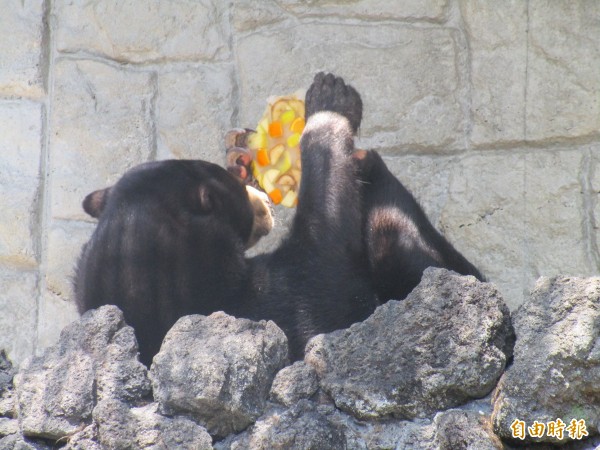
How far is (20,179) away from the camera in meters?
6.05

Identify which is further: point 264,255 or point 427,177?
point 427,177

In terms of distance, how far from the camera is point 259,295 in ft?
15.0

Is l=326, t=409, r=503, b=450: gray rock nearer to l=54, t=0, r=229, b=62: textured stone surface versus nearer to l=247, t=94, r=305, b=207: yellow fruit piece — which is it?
l=247, t=94, r=305, b=207: yellow fruit piece

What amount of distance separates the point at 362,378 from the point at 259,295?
1.53 metres

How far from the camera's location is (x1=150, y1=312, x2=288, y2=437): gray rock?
318cm

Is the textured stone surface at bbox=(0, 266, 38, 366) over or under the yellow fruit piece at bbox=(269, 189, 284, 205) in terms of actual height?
under

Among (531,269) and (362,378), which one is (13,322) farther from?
(362,378)

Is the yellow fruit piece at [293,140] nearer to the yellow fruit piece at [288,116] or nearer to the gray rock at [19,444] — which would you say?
the yellow fruit piece at [288,116]

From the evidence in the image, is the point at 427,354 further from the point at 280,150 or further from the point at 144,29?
the point at 144,29

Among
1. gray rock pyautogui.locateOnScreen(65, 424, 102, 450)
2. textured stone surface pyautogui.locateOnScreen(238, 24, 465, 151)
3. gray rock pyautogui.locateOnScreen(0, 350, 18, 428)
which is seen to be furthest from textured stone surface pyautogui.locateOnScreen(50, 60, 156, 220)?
gray rock pyautogui.locateOnScreen(65, 424, 102, 450)

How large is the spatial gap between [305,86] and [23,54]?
173cm

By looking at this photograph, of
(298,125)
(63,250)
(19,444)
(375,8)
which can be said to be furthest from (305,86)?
(19,444)

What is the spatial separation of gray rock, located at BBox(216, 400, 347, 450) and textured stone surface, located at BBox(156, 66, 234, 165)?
284 cm

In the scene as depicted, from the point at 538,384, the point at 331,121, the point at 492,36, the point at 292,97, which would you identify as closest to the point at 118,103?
the point at 292,97
